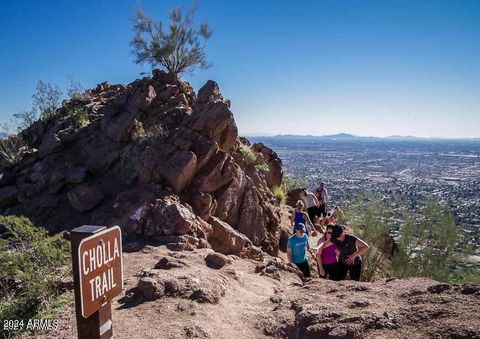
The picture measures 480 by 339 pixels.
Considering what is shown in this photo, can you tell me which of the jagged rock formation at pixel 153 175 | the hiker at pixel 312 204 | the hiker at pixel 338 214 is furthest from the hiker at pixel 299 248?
the hiker at pixel 312 204

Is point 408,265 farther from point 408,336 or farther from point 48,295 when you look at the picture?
point 48,295

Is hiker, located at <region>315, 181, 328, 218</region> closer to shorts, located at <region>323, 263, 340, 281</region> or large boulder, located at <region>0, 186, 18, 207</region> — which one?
shorts, located at <region>323, 263, 340, 281</region>

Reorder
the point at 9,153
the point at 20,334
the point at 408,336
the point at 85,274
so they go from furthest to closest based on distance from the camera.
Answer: the point at 9,153 → the point at 20,334 → the point at 408,336 → the point at 85,274

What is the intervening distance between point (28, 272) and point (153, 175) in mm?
4612

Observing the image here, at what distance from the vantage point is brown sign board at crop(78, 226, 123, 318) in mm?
2725

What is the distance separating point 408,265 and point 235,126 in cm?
862

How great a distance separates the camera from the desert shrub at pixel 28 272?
5579 millimetres

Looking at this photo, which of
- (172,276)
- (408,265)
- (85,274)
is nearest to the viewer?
(85,274)

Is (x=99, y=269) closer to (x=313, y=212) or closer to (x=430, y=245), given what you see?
(x=313, y=212)

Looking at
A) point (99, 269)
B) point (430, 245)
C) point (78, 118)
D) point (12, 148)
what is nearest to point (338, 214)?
point (430, 245)

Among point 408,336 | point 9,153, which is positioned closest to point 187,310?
point 408,336

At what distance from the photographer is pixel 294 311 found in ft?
18.1

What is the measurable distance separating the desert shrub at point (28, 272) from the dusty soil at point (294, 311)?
535mm

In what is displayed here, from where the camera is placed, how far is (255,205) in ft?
40.5
